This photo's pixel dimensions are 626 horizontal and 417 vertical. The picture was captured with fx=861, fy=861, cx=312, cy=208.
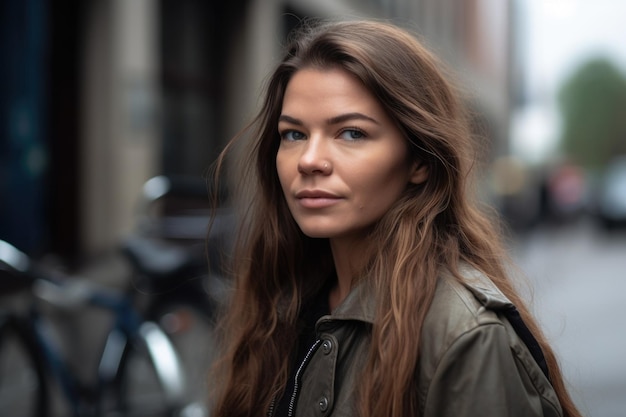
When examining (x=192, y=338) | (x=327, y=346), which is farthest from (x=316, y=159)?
(x=192, y=338)

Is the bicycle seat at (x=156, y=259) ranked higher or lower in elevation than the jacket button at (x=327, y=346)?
lower

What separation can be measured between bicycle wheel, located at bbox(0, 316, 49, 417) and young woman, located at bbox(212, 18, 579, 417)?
7.02 feet

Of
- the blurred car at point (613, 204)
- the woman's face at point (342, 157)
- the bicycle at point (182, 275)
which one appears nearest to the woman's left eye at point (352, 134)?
the woman's face at point (342, 157)

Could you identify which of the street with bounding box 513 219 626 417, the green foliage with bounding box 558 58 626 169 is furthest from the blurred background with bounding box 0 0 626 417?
the green foliage with bounding box 558 58 626 169

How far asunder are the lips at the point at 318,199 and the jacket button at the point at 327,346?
0.90 ft

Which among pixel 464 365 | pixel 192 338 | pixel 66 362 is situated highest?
pixel 464 365

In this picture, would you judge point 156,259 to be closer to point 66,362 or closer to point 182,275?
point 182,275

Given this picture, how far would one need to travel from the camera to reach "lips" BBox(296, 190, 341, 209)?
1.75m

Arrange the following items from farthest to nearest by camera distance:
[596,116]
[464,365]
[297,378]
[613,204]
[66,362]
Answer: [596,116]
[613,204]
[66,362]
[297,378]
[464,365]

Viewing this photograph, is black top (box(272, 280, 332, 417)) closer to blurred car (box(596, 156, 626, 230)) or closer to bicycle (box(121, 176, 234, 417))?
bicycle (box(121, 176, 234, 417))

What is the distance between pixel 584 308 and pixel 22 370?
800cm

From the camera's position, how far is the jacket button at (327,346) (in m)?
1.72

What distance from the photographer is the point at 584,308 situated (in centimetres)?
1047

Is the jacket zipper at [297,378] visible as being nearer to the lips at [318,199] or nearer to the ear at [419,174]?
the lips at [318,199]
